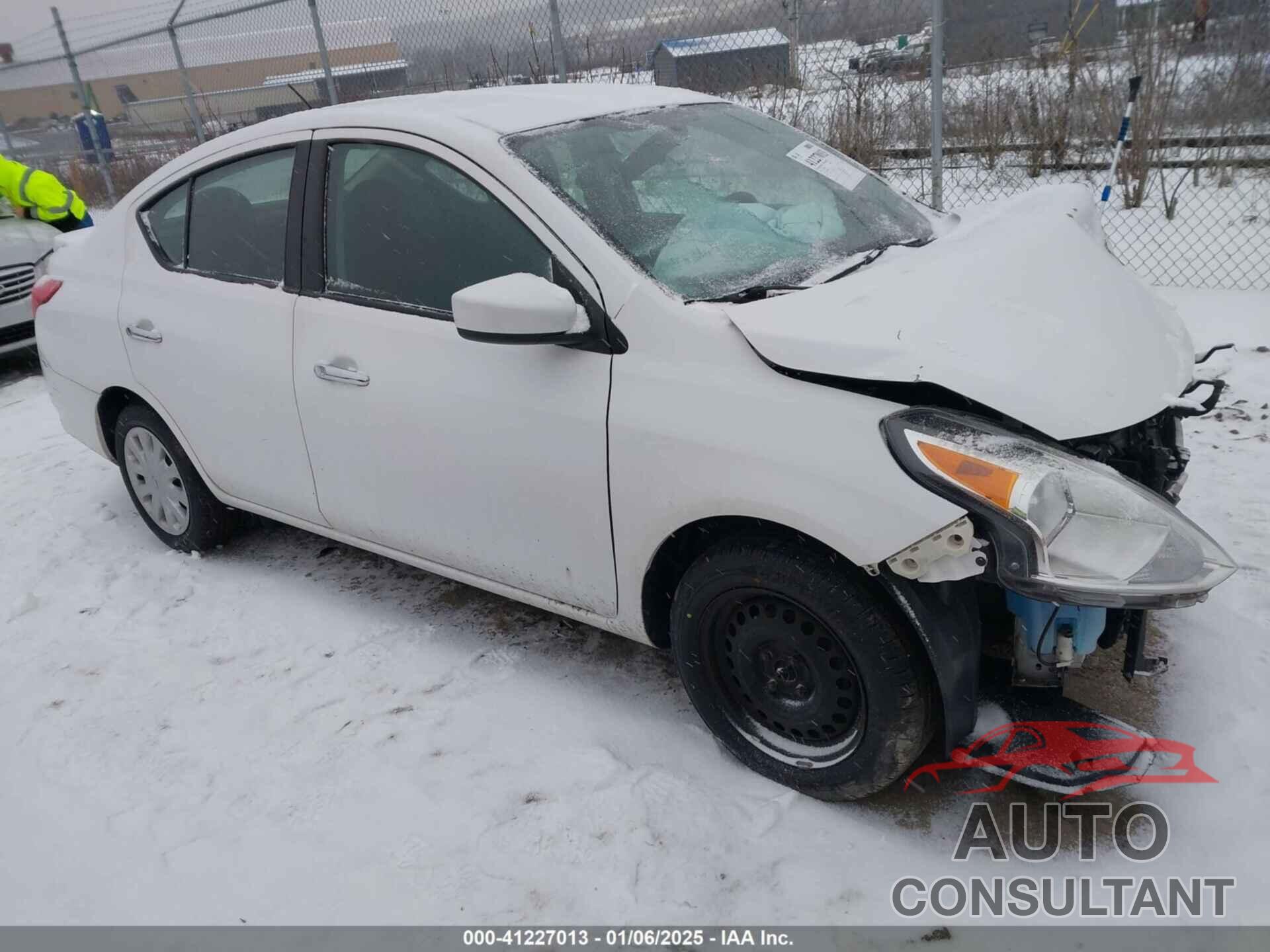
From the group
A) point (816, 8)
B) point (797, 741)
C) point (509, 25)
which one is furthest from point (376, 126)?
point (509, 25)

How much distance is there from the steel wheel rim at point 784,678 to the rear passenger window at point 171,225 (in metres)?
2.59

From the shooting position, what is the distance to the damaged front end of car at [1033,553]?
6.30ft

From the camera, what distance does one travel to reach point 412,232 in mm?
2924

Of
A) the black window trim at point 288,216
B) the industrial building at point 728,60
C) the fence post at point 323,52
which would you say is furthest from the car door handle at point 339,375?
the fence post at point 323,52

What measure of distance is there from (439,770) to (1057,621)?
5.58ft

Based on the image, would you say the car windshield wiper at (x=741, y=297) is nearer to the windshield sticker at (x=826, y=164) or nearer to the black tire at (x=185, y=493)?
the windshield sticker at (x=826, y=164)

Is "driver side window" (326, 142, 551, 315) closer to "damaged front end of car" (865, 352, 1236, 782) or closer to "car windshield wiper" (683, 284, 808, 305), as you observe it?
"car windshield wiper" (683, 284, 808, 305)

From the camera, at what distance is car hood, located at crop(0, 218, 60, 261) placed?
291 inches

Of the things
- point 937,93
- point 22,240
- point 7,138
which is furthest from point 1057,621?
point 7,138

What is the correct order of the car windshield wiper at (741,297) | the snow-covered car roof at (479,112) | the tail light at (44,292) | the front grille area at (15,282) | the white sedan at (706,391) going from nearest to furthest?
the white sedan at (706,391) → the car windshield wiper at (741,297) → the snow-covered car roof at (479,112) → the tail light at (44,292) → the front grille area at (15,282)

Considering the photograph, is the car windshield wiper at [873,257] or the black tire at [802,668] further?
the car windshield wiper at [873,257]

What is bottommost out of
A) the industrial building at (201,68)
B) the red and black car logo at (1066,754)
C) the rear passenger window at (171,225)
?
the red and black car logo at (1066,754)

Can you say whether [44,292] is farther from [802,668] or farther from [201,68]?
[201,68]

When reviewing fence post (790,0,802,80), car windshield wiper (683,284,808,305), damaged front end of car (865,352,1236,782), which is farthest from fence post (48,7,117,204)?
damaged front end of car (865,352,1236,782)
